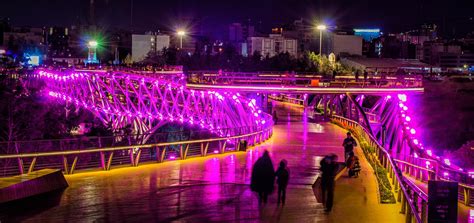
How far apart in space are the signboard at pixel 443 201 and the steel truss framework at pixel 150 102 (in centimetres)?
1375

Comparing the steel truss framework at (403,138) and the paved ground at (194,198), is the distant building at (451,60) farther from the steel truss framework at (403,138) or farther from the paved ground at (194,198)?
the paved ground at (194,198)

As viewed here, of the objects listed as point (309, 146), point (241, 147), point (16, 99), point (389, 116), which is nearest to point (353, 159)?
point (241, 147)

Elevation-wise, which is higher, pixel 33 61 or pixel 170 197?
pixel 33 61

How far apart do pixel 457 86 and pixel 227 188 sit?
248ft

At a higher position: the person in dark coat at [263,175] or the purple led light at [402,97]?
the purple led light at [402,97]

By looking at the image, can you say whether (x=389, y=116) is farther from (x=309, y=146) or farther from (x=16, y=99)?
(x=16, y=99)

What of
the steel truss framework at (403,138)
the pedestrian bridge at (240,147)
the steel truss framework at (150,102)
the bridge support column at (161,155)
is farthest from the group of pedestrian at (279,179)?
the steel truss framework at (403,138)

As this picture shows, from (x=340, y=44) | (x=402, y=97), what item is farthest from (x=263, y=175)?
(x=340, y=44)

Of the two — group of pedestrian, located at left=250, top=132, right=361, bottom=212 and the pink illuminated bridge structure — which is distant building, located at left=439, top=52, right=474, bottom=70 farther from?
group of pedestrian, located at left=250, top=132, right=361, bottom=212

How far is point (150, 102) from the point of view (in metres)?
66.4

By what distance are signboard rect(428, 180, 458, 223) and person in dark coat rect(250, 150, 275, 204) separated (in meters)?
4.23

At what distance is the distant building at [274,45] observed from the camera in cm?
14212

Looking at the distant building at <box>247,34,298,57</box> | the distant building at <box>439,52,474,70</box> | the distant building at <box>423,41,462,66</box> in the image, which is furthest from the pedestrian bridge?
the distant building at <box>439,52,474,70</box>

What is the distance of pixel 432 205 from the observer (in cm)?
1145
